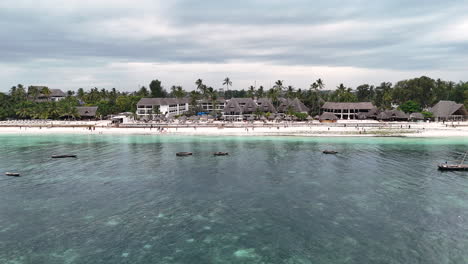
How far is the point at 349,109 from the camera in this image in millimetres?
105438

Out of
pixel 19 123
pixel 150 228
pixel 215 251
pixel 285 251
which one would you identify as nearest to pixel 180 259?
pixel 215 251

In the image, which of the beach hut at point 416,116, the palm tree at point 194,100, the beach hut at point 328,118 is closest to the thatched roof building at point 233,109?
the palm tree at point 194,100

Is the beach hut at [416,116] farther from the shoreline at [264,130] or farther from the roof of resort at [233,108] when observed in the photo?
the roof of resort at [233,108]

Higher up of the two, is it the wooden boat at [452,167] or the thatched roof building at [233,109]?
the thatched roof building at [233,109]

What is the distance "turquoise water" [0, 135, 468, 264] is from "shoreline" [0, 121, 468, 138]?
24.6 m

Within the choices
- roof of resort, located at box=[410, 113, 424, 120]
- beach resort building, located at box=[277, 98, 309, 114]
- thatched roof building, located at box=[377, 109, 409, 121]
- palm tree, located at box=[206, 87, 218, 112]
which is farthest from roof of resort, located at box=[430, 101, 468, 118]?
palm tree, located at box=[206, 87, 218, 112]

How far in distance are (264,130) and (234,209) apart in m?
53.9

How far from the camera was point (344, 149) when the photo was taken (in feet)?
188

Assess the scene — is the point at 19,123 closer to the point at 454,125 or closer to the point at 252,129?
the point at 252,129

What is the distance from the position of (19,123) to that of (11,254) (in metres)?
96.2

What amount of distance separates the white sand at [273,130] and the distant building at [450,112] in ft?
29.0

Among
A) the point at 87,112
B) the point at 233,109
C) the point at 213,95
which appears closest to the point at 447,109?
the point at 233,109

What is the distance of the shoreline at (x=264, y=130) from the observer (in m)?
75.4

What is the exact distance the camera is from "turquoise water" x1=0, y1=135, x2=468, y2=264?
68.5 ft
